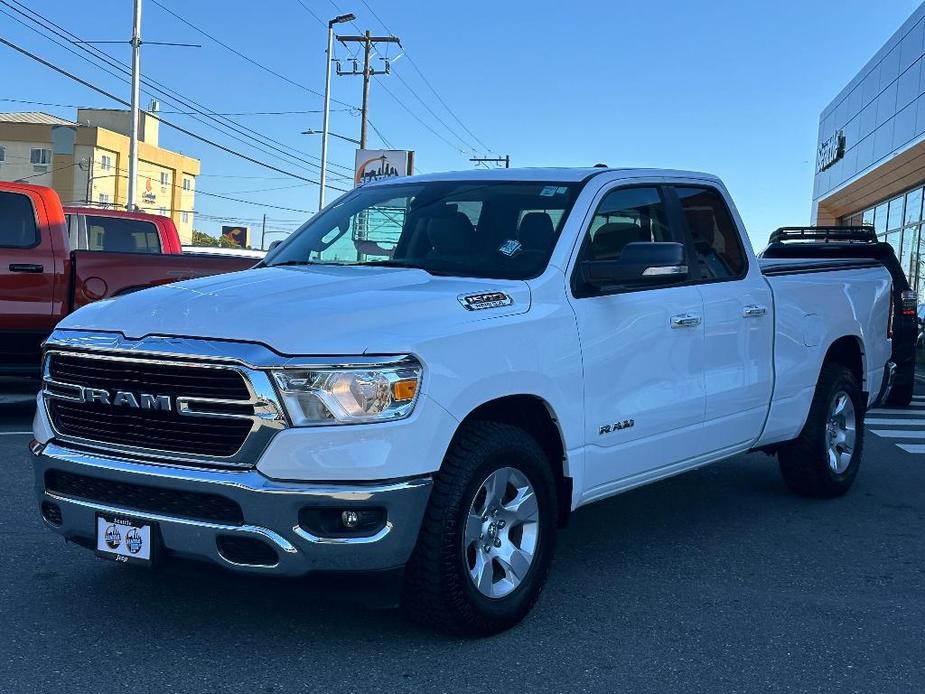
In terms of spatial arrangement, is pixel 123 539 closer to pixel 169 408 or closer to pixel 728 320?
pixel 169 408

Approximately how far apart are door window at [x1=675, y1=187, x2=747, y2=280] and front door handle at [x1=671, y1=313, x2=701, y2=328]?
Result: 0.32 meters

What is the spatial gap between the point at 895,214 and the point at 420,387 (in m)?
35.7

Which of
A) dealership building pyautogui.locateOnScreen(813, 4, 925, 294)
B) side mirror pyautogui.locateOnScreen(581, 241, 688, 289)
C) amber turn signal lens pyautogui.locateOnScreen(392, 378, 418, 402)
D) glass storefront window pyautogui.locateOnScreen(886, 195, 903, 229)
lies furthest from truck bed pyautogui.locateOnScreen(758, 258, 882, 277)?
glass storefront window pyautogui.locateOnScreen(886, 195, 903, 229)

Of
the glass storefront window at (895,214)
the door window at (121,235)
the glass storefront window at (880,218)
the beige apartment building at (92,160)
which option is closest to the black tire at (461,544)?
the door window at (121,235)

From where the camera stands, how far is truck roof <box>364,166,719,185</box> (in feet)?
18.3

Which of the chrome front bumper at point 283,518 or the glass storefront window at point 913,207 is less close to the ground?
the glass storefront window at point 913,207

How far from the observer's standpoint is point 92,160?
3354 inches

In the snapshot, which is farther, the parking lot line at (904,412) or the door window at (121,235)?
the parking lot line at (904,412)

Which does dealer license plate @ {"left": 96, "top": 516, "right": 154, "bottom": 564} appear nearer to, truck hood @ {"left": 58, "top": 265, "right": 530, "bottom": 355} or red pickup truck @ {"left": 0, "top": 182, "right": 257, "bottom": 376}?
truck hood @ {"left": 58, "top": 265, "right": 530, "bottom": 355}

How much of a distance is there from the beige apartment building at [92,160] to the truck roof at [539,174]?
76.1 meters

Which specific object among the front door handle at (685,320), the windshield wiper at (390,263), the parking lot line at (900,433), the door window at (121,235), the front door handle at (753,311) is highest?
the door window at (121,235)

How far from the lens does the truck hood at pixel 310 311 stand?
3.96m

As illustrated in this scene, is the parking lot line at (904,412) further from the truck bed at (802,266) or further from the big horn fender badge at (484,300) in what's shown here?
the big horn fender badge at (484,300)

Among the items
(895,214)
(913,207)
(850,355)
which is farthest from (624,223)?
(895,214)
